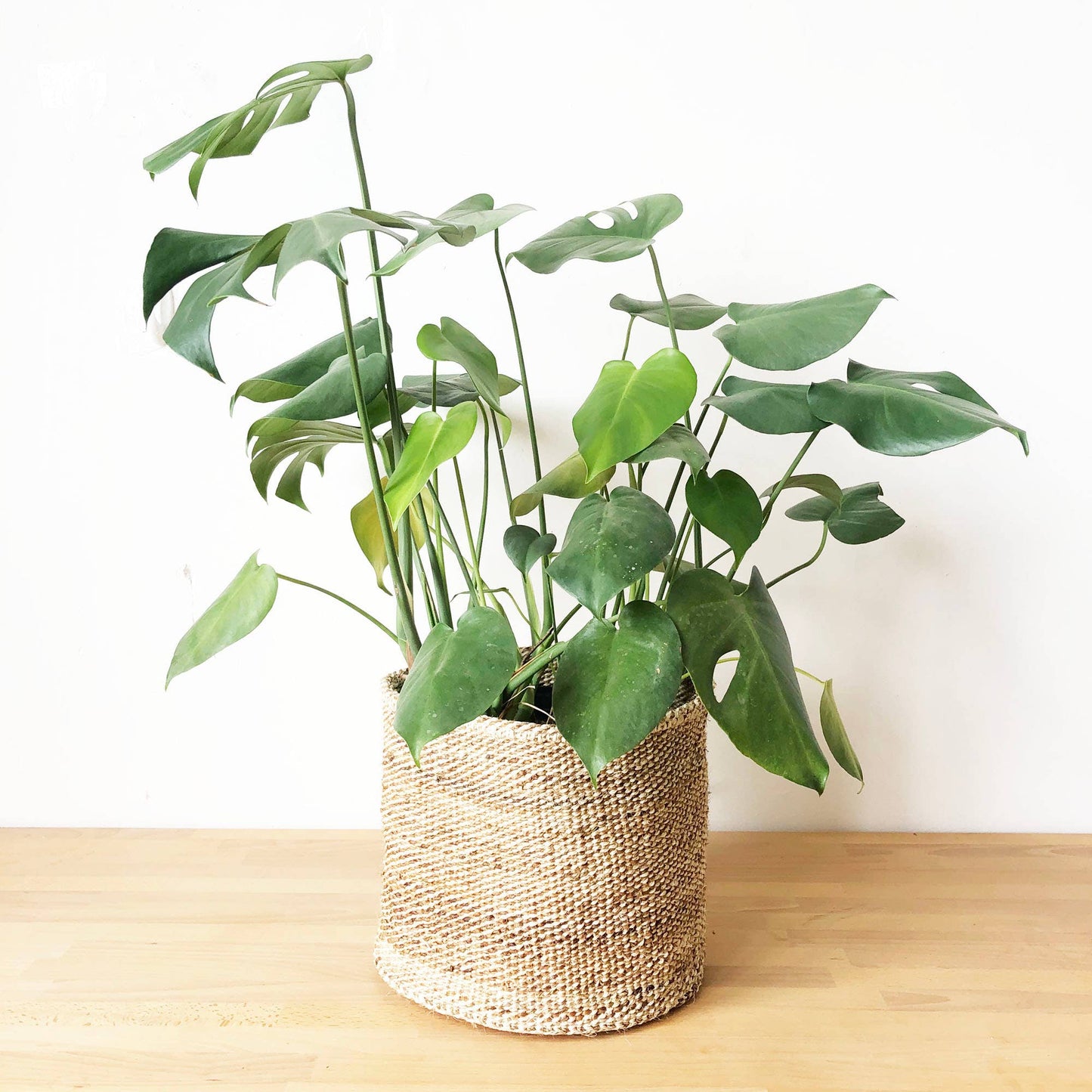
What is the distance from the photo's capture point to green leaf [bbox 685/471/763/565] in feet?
2.75

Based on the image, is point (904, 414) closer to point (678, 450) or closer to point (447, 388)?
point (678, 450)

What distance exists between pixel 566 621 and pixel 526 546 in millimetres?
79

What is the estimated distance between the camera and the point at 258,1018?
0.96m

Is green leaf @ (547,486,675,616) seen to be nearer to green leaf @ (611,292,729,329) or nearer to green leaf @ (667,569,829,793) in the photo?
green leaf @ (667,569,829,793)

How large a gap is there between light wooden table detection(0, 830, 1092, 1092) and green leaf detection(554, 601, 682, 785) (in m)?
0.31

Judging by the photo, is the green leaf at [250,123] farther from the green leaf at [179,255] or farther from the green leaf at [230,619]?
the green leaf at [230,619]

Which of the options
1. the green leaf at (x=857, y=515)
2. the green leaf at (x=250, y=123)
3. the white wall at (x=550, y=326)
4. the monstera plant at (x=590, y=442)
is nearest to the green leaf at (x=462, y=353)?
the monstera plant at (x=590, y=442)

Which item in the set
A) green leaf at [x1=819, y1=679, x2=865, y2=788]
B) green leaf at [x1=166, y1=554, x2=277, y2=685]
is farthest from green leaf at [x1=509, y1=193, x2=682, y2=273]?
green leaf at [x1=819, y1=679, x2=865, y2=788]

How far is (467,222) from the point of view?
2.59 feet

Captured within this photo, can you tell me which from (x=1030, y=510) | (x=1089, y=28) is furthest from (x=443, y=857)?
(x=1089, y=28)

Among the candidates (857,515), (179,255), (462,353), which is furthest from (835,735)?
(179,255)

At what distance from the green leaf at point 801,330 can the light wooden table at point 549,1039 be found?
58 centimetres

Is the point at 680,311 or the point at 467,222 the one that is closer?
the point at 467,222

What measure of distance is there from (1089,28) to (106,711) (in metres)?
1.48
